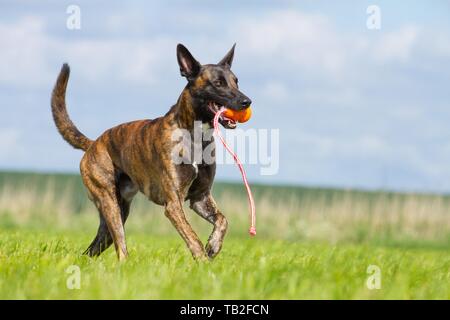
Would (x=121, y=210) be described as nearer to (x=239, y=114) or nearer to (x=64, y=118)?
(x=64, y=118)

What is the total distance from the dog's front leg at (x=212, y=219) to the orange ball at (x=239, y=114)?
1051 millimetres

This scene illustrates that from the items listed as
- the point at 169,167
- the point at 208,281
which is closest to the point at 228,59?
the point at 169,167

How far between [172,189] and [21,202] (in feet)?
53.6

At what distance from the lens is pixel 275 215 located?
76.4ft

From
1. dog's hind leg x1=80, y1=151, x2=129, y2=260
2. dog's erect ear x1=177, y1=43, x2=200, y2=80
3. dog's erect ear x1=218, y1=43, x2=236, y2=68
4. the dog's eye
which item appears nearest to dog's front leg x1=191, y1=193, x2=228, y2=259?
dog's hind leg x1=80, y1=151, x2=129, y2=260

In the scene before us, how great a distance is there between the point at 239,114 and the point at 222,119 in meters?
0.21

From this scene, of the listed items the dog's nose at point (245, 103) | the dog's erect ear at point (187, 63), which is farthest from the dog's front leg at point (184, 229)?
the dog's erect ear at point (187, 63)

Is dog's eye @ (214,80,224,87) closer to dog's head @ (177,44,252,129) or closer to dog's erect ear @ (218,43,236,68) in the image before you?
dog's head @ (177,44,252,129)

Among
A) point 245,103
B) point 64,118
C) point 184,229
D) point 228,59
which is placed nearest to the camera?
point 184,229

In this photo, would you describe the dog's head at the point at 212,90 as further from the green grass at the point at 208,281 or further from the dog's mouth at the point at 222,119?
the green grass at the point at 208,281

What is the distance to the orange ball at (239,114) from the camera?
330 inches

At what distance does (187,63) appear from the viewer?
8.82m

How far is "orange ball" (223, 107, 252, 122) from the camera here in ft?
27.5

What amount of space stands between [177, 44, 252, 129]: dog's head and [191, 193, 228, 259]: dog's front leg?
1.00 meters
